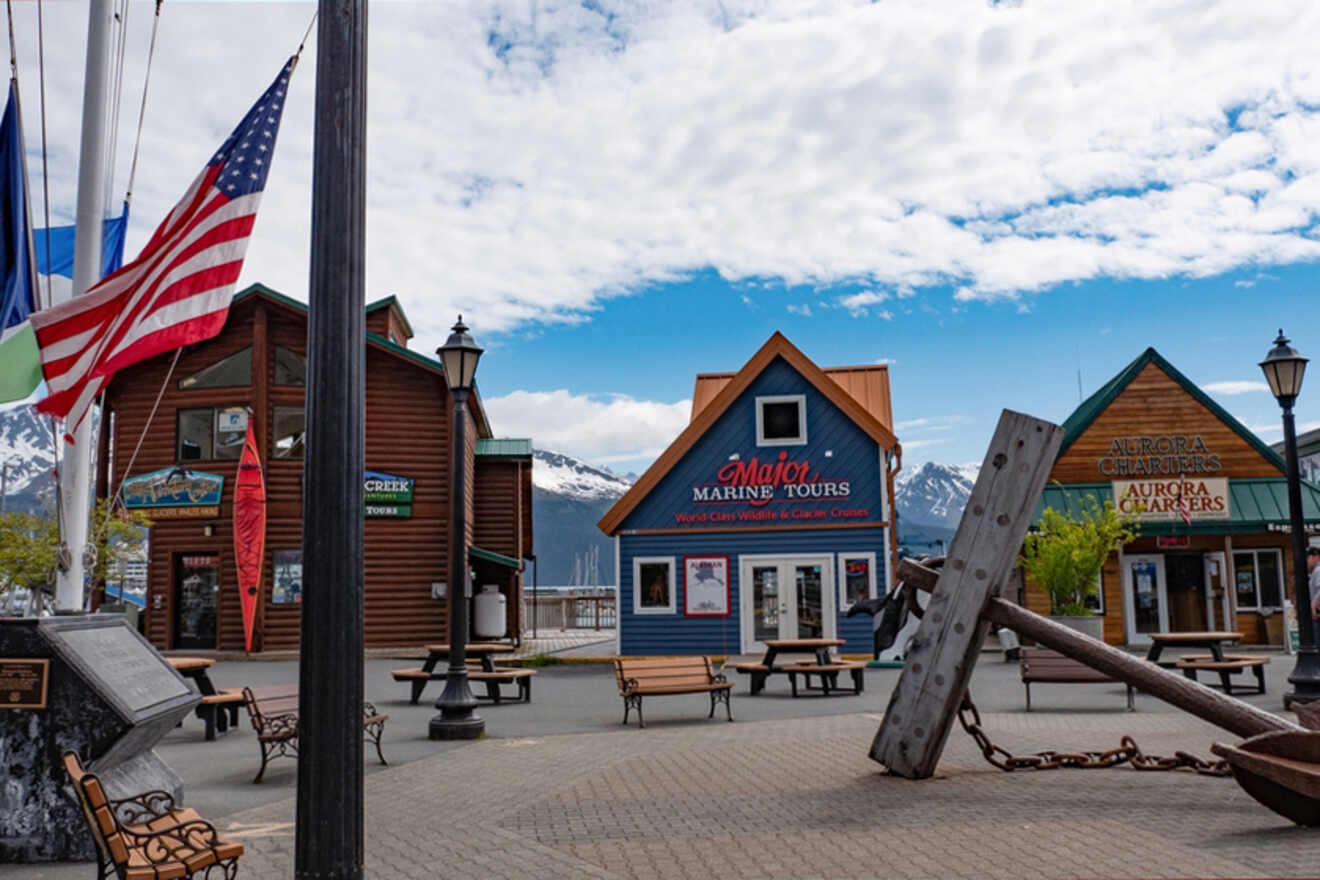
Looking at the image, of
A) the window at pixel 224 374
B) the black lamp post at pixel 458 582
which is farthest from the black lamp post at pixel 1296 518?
the window at pixel 224 374

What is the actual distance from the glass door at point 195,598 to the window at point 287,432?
3.06 metres

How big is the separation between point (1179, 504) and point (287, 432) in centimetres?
2173

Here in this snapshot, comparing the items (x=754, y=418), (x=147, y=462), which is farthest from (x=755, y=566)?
(x=147, y=462)

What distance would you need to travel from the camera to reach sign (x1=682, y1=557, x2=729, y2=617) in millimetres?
24578

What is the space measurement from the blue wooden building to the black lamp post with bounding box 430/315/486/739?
11.9 meters

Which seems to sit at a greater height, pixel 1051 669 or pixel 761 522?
pixel 761 522

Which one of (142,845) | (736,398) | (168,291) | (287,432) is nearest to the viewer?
(142,845)

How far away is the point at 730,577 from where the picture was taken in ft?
80.9

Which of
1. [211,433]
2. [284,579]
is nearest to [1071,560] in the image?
[284,579]

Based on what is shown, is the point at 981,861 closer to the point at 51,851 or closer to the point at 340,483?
the point at 340,483

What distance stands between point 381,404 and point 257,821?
2034 centimetres

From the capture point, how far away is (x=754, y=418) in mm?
25375

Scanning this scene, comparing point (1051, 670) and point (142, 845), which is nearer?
point (142, 845)

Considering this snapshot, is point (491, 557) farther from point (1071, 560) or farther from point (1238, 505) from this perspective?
point (1238, 505)
